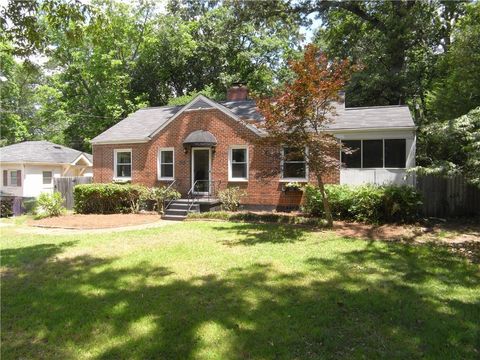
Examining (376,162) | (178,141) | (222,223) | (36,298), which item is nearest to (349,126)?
(376,162)

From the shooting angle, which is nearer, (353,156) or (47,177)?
(353,156)

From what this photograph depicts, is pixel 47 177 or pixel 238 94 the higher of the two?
pixel 238 94

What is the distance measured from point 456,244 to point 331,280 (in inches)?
207

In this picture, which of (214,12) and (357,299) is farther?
(214,12)

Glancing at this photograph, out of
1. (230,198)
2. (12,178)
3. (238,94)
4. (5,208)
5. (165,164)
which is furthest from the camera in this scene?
Result: (12,178)

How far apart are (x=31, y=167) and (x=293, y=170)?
18.8 m

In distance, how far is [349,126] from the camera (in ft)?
51.0

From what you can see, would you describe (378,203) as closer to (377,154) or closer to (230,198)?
(377,154)

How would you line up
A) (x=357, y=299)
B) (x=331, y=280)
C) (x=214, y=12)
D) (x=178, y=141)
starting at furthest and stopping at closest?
(x=214, y=12), (x=178, y=141), (x=331, y=280), (x=357, y=299)

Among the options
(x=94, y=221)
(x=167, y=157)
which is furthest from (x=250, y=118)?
(x=94, y=221)

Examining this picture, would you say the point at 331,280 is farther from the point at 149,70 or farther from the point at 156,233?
the point at 149,70

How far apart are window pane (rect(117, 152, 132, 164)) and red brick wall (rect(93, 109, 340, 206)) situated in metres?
0.35

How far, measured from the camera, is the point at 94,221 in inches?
583

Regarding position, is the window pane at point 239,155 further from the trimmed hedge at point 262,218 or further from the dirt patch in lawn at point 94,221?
the dirt patch in lawn at point 94,221
